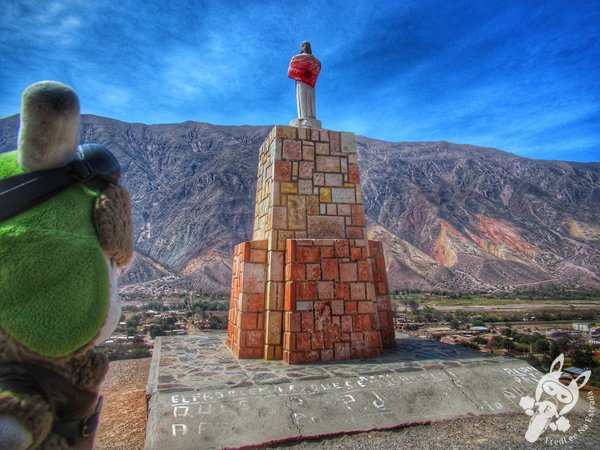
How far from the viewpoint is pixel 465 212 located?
51000mm

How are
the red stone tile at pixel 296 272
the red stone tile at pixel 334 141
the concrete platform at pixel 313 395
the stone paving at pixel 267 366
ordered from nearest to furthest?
the concrete platform at pixel 313 395, the stone paving at pixel 267 366, the red stone tile at pixel 296 272, the red stone tile at pixel 334 141

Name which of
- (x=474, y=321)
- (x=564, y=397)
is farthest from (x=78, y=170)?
(x=474, y=321)

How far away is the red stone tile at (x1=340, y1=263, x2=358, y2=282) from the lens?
5377 mm

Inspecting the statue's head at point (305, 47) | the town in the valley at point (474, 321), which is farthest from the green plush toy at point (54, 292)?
the town in the valley at point (474, 321)

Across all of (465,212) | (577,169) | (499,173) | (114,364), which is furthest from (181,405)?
(577,169)

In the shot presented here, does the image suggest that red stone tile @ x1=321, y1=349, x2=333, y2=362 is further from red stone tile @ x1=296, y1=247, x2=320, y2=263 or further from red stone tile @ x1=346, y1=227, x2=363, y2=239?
red stone tile @ x1=346, y1=227, x2=363, y2=239

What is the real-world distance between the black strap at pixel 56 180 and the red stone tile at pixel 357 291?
421 centimetres

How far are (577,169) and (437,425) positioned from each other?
8402cm

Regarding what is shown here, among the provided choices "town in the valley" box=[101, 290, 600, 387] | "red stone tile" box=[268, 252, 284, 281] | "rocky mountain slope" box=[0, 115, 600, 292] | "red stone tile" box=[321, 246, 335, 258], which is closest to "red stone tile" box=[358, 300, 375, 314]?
"red stone tile" box=[321, 246, 335, 258]

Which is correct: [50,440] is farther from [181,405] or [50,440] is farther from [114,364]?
[114,364]

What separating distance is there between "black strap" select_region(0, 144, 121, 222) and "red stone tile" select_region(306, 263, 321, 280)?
3.84 m

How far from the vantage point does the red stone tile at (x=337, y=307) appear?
5.21 m

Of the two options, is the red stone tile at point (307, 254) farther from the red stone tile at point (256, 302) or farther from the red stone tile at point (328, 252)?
the red stone tile at point (256, 302)

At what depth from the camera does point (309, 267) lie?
5.26 m
